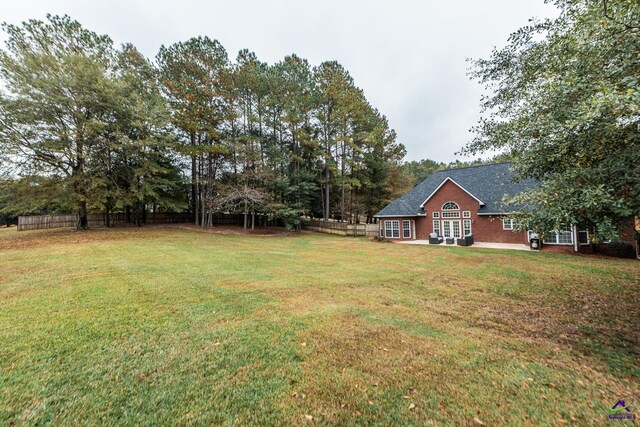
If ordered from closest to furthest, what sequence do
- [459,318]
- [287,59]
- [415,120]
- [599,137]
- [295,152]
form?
[599,137], [459,318], [287,59], [295,152], [415,120]

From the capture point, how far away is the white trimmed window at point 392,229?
866 inches

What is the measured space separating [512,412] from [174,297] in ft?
19.9

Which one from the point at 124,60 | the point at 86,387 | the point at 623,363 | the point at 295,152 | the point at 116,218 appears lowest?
the point at 623,363

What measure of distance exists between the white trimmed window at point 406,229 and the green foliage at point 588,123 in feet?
52.6

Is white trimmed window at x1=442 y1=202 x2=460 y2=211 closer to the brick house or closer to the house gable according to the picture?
the brick house

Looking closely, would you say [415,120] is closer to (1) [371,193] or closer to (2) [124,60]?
(1) [371,193]

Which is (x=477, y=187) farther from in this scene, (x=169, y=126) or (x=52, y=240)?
(x=52, y=240)

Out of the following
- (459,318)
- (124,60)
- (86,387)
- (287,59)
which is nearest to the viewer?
(86,387)

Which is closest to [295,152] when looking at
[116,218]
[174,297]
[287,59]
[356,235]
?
[287,59]

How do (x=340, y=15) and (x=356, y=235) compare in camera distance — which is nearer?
(x=340, y=15)

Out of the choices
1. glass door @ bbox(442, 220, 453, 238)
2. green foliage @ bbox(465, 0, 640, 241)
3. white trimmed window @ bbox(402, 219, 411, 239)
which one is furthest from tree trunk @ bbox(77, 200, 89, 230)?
glass door @ bbox(442, 220, 453, 238)

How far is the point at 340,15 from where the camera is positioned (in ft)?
58.2

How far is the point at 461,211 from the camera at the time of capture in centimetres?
1953

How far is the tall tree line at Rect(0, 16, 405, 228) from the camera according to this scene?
15805 mm
